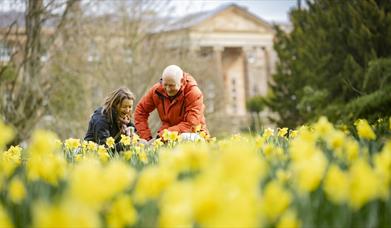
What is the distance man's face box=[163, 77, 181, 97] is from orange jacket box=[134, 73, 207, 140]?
5.4 inches

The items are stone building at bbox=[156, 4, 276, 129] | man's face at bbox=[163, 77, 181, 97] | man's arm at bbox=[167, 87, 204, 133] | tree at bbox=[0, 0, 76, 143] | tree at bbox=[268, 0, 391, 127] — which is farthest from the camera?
stone building at bbox=[156, 4, 276, 129]

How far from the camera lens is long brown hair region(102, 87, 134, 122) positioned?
6727mm

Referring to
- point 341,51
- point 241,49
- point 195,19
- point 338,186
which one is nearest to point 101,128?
point 338,186

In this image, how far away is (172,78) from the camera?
682 centimetres

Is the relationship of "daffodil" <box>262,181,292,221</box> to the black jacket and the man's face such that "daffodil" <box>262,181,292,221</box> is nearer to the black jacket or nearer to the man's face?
the black jacket

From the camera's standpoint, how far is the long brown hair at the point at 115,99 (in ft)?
22.1

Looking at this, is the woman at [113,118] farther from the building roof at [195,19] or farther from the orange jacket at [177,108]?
the building roof at [195,19]

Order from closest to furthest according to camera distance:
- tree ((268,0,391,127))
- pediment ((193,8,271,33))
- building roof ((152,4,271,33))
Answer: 1. tree ((268,0,391,127))
2. building roof ((152,4,271,33))
3. pediment ((193,8,271,33))

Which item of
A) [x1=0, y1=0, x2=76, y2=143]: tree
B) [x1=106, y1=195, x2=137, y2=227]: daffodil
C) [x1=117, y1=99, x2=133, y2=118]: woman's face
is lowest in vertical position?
[x1=106, y1=195, x2=137, y2=227]: daffodil

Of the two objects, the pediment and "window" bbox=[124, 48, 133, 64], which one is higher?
the pediment

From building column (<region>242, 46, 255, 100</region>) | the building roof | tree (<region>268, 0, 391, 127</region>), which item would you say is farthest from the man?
building column (<region>242, 46, 255, 100</region>)

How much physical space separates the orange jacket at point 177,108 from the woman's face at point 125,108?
0.43 metres

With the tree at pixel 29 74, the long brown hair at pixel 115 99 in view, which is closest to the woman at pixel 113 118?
the long brown hair at pixel 115 99

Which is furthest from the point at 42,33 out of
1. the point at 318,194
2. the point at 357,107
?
the point at 318,194
